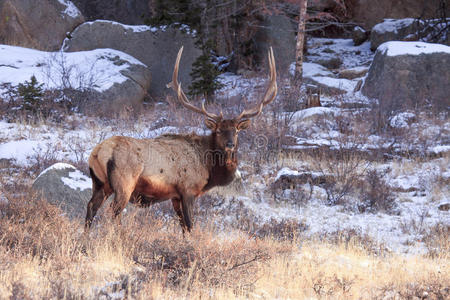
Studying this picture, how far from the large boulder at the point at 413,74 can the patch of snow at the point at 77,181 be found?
30.6 ft

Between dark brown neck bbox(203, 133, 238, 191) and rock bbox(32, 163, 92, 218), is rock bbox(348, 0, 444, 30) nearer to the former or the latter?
dark brown neck bbox(203, 133, 238, 191)

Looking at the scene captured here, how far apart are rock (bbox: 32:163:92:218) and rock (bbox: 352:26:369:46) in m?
19.0

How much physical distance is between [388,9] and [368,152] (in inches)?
617

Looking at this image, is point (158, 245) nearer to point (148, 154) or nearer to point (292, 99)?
point (148, 154)

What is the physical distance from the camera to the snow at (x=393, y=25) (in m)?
21.6

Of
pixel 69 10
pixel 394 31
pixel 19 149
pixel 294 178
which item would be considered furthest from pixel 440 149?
pixel 69 10

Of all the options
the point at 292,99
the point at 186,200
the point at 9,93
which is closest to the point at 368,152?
the point at 292,99

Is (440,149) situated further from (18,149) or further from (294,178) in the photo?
(18,149)

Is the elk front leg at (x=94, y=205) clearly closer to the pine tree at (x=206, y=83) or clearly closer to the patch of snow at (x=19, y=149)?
the patch of snow at (x=19, y=149)

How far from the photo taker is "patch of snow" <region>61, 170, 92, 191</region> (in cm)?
729

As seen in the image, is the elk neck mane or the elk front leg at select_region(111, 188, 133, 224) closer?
the elk front leg at select_region(111, 188, 133, 224)

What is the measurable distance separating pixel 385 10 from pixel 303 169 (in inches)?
658

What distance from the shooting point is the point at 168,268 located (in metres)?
4.99

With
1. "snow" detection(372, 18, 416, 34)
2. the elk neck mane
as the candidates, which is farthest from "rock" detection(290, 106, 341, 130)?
"snow" detection(372, 18, 416, 34)
